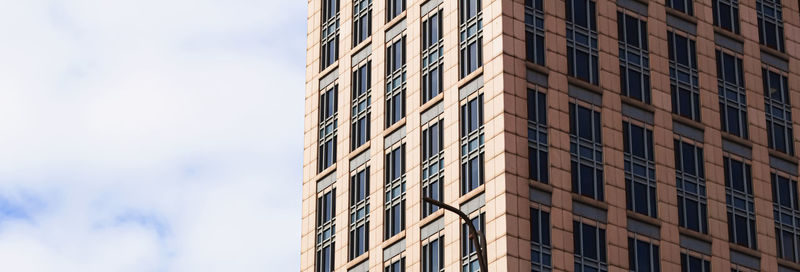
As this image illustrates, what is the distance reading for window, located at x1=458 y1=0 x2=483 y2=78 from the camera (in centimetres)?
8694

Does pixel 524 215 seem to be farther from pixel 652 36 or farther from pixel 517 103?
pixel 652 36

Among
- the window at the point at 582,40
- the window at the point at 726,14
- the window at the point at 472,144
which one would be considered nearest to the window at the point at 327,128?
the window at the point at 472,144

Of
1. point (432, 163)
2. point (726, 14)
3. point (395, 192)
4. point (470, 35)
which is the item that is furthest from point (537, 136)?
point (726, 14)

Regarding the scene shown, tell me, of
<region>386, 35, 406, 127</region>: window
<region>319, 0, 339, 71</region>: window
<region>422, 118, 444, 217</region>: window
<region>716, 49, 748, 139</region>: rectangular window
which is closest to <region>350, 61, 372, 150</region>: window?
<region>386, 35, 406, 127</region>: window

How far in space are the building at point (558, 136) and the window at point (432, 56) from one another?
120mm

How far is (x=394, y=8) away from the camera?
96000mm

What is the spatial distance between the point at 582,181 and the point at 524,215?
4.97 m

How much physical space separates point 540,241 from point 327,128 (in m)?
21.5

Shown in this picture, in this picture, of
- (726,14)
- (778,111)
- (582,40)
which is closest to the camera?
(582,40)

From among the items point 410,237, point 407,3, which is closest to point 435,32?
point 407,3

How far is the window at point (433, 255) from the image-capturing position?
85125mm

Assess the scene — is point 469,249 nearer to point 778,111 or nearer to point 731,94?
point 731,94

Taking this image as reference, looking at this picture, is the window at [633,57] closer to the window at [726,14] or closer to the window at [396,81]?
the window at [726,14]

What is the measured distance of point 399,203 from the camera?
89.9m
